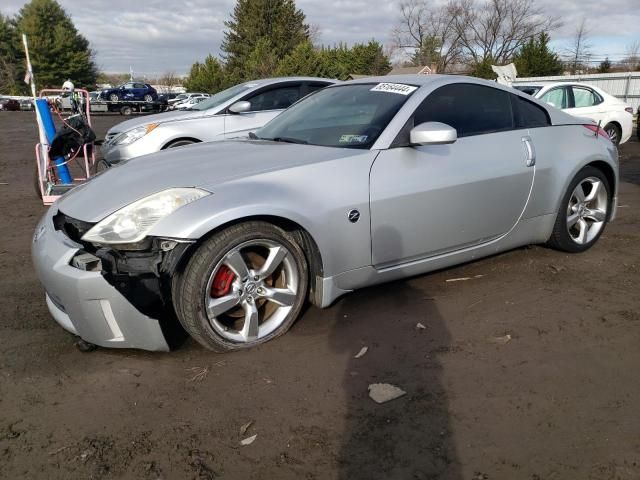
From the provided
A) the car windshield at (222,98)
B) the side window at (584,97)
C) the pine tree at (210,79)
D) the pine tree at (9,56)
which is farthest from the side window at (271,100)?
the pine tree at (9,56)

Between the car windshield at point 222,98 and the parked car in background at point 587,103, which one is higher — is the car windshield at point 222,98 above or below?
above

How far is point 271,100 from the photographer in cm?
752

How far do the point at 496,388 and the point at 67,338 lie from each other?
245cm

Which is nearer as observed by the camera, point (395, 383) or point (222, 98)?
point (395, 383)

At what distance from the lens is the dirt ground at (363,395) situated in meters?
2.08

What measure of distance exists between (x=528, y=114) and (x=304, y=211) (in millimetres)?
2181

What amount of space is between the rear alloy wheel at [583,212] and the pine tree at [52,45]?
6086 cm

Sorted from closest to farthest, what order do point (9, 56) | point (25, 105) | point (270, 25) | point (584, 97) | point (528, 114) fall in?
point (528, 114), point (584, 97), point (25, 105), point (270, 25), point (9, 56)

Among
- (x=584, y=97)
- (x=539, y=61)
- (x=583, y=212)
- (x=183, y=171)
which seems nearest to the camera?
(x=183, y=171)

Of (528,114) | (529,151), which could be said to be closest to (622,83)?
(528,114)

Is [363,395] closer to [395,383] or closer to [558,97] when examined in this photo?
[395,383]

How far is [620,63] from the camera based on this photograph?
2110 inches

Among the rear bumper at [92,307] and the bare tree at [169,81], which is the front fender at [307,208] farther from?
the bare tree at [169,81]

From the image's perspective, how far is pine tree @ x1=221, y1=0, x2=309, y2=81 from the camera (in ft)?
152
